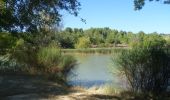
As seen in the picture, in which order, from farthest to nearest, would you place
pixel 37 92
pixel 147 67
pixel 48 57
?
1. pixel 48 57
2. pixel 147 67
3. pixel 37 92

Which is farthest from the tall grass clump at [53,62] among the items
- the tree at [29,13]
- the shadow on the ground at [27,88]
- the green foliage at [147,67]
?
the tree at [29,13]

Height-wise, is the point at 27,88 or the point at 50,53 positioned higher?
the point at 50,53

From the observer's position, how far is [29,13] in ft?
35.8

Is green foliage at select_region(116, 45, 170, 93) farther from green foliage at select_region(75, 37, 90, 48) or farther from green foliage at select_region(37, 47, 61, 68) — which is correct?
green foliage at select_region(75, 37, 90, 48)

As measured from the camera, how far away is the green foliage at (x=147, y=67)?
1437cm

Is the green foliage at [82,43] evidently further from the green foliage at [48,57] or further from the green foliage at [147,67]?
the green foliage at [147,67]

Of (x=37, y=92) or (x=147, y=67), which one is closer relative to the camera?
(x=37, y=92)

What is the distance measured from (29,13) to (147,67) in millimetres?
5303

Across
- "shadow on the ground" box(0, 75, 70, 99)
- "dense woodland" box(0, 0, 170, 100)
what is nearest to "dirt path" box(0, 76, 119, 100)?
"shadow on the ground" box(0, 75, 70, 99)

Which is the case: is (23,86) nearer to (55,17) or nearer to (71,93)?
(71,93)

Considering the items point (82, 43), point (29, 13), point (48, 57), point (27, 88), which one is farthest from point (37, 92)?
point (82, 43)

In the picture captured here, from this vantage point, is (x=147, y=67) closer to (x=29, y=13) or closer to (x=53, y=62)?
(x=29, y=13)

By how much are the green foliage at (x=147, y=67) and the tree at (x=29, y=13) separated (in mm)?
3945

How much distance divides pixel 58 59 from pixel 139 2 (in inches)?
370
